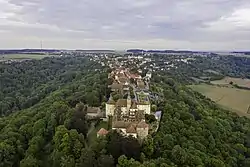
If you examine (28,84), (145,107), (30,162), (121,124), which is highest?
(145,107)

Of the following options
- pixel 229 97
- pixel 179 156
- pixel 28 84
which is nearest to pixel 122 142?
pixel 179 156

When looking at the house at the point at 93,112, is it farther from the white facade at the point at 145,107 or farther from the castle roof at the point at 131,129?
the castle roof at the point at 131,129

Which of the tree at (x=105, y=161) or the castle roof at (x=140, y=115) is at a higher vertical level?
the castle roof at (x=140, y=115)

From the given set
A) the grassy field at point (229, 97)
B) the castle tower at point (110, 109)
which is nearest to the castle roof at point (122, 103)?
the castle tower at point (110, 109)

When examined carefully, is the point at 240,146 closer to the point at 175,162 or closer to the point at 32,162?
the point at 175,162

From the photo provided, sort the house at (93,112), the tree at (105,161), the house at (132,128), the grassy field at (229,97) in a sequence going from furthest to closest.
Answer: the grassy field at (229,97) → the house at (93,112) → the house at (132,128) → the tree at (105,161)

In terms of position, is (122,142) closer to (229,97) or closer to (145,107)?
(145,107)

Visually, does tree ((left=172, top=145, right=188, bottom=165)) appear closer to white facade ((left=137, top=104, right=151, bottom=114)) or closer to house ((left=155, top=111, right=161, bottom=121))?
house ((left=155, top=111, right=161, bottom=121))

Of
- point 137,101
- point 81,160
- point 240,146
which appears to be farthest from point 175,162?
point 240,146
